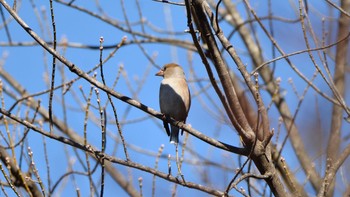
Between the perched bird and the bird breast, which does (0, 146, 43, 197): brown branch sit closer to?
the perched bird

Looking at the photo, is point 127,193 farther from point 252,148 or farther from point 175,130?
point 252,148

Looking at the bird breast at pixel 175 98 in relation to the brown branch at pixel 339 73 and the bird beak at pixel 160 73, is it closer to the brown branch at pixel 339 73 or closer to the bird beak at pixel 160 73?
the bird beak at pixel 160 73

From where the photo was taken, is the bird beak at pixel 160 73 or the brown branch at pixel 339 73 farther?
the bird beak at pixel 160 73

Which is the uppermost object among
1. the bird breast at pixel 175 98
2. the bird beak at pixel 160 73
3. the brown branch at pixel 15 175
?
the bird beak at pixel 160 73

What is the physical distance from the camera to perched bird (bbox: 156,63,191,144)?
5.27 m

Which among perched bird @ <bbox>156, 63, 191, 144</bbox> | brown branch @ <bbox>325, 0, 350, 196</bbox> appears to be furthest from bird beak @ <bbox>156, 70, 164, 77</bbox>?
brown branch @ <bbox>325, 0, 350, 196</bbox>

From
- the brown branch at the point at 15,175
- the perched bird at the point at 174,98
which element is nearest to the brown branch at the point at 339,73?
the perched bird at the point at 174,98

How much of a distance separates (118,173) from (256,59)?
7.33 ft

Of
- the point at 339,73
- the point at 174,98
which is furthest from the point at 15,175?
the point at 339,73

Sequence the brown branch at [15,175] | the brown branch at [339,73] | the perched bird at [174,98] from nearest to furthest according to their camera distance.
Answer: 1. the brown branch at [15,175]
2. the brown branch at [339,73]
3. the perched bird at [174,98]

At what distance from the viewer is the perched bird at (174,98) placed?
527 centimetres

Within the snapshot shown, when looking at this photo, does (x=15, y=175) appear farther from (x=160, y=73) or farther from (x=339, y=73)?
(x=339, y=73)

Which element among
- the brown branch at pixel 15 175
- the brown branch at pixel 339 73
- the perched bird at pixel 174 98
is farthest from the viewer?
the perched bird at pixel 174 98

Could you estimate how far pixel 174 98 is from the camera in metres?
5.30
